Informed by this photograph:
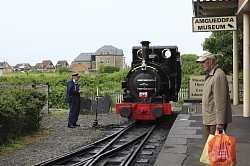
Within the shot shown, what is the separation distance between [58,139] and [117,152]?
210cm

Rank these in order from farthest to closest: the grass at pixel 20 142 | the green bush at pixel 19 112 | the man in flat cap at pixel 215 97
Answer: the green bush at pixel 19 112
the grass at pixel 20 142
the man in flat cap at pixel 215 97

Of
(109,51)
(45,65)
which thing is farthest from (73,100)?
(45,65)

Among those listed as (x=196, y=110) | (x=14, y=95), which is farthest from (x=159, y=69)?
(x=14, y=95)

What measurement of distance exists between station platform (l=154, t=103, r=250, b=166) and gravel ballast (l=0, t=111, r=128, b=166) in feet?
7.50

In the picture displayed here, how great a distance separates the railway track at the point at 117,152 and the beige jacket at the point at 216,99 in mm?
2372

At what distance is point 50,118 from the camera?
13859 mm

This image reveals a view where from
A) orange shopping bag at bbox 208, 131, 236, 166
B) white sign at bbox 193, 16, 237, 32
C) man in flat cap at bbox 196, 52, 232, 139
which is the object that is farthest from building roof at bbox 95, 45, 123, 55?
orange shopping bag at bbox 208, 131, 236, 166

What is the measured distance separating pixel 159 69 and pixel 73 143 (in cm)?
384

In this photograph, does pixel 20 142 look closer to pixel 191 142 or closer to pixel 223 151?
pixel 191 142

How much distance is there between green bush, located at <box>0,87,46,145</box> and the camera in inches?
329

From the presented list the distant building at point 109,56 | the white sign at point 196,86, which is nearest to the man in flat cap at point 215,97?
the white sign at point 196,86

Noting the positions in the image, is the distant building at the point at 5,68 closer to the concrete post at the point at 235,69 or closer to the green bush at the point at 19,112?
the concrete post at the point at 235,69

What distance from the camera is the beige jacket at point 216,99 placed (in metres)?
4.56

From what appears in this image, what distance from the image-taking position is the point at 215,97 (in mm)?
4590
